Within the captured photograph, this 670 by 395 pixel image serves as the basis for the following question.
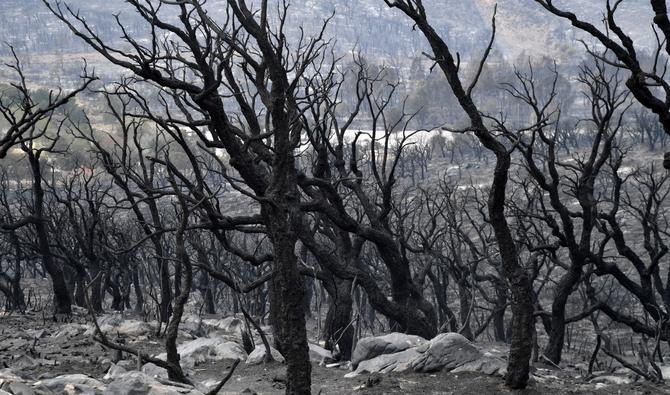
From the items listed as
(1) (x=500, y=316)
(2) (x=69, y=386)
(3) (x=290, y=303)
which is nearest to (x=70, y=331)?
(2) (x=69, y=386)

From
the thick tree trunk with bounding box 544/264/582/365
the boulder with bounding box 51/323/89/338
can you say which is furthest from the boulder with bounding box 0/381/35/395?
the thick tree trunk with bounding box 544/264/582/365

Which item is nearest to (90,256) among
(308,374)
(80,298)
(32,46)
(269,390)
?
(80,298)

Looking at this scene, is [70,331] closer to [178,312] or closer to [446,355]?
[446,355]

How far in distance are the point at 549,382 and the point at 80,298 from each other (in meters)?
18.1

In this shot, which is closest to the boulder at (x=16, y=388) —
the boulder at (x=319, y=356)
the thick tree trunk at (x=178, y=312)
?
the thick tree trunk at (x=178, y=312)

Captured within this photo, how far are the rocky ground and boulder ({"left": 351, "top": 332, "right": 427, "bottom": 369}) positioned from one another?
2 centimetres

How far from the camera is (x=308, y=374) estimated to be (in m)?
7.51

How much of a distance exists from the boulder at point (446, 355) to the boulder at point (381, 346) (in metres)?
1.02

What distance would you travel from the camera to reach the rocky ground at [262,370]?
7113mm

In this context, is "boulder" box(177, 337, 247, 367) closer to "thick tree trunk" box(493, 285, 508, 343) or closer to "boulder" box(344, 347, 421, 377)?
"boulder" box(344, 347, 421, 377)

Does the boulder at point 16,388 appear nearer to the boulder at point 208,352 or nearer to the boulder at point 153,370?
the boulder at point 153,370

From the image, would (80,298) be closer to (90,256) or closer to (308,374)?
(90,256)

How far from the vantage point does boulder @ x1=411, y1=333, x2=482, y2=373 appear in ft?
32.4

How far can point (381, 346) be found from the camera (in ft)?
36.8
